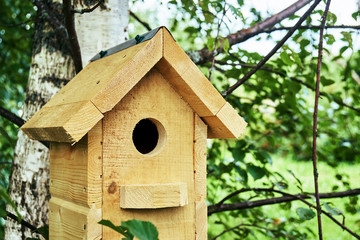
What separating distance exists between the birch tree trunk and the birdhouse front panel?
72cm

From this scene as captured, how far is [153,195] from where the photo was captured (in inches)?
56.6

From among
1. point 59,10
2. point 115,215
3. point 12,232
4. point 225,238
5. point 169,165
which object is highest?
point 59,10

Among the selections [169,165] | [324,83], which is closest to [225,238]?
[324,83]

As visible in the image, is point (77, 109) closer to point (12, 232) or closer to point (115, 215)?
point (115, 215)

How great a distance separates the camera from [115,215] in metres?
1.40

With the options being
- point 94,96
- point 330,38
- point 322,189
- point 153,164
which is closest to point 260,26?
point 330,38

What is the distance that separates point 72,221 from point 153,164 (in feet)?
1.20

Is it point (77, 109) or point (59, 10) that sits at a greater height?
point (59, 10)

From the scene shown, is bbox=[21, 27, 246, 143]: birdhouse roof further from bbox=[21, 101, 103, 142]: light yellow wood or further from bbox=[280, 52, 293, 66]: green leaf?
bbox=[280, 52, 293, 66]: green leaf

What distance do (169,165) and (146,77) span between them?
1.12 ft

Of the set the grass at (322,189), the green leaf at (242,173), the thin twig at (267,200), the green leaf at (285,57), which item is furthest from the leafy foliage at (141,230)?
the grass at (322,189)

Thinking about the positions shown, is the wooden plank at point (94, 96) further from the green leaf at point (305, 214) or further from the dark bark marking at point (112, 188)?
the green leaf at point (305, 214)

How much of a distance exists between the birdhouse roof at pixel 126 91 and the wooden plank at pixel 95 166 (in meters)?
0.10

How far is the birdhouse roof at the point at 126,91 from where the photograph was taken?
1.29 meters
